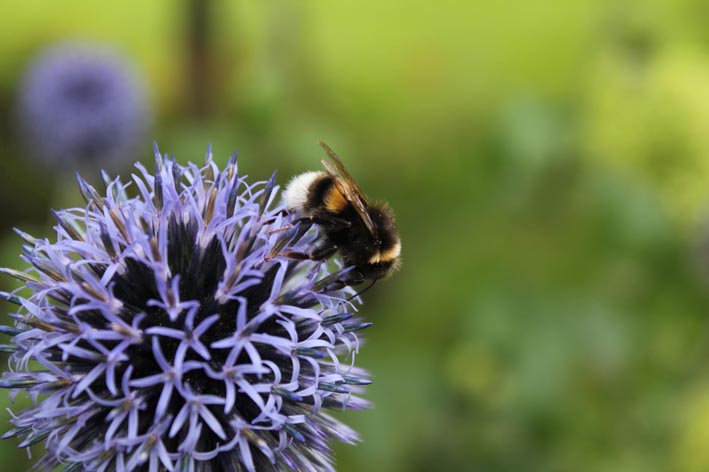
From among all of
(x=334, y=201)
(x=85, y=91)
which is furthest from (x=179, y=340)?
(x=85, y=91)

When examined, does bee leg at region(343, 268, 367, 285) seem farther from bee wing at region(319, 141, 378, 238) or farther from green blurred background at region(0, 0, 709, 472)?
green blurred background at region(0, 0, 709, 472)

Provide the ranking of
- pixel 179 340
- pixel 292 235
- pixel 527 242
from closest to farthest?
pixel 179 340 < pixel 292 235 < pixel 527 242

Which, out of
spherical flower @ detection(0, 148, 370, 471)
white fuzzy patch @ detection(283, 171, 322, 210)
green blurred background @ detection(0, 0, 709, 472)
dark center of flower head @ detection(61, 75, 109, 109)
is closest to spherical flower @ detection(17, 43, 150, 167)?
dark center of flower head @ detection(61, 75, 109, 109)

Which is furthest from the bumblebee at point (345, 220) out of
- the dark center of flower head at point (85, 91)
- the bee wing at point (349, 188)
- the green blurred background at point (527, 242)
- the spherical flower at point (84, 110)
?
the dark center of flower head at point (85, 91)

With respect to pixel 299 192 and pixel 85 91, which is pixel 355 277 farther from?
pixel 85 91

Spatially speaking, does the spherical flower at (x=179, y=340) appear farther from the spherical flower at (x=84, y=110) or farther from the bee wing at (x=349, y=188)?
the spherical flower at (x=84, y=110)
